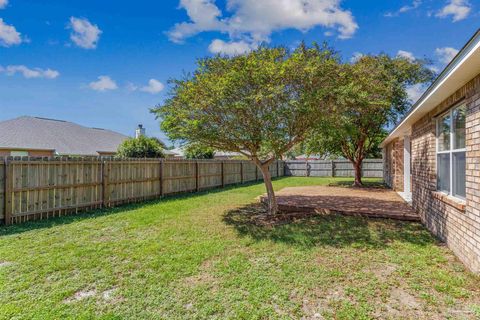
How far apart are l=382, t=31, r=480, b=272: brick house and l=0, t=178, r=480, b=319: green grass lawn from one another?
381mm

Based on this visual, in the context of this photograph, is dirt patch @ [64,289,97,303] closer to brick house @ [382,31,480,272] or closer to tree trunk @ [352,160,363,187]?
brick house @ [382,31,480,272]

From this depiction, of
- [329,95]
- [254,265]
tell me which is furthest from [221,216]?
[329,95]

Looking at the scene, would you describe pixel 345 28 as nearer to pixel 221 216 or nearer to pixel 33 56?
pixel 221 216

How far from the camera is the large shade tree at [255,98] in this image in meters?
5.40

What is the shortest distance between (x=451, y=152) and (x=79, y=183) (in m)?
8.77

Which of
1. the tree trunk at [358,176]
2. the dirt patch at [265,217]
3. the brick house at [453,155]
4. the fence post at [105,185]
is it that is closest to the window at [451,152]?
the brick house at [453,155]

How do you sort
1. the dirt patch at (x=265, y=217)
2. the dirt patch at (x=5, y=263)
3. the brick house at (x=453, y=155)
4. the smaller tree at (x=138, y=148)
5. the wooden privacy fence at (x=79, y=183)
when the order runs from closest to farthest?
the brick house at (x=453, y=155), the dirt patch at (x=5, y=263), the wooden privacy fence at (x=79, y=183), the dirt patch at (x=265, y=217), the smaller tree at (x=138, y=148)

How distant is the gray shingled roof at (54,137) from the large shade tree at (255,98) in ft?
53.5

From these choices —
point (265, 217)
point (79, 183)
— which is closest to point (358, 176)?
point (265, 217)

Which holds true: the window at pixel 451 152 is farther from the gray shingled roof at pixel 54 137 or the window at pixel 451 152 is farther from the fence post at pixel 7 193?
the gray shingled roof at pixel 54 137

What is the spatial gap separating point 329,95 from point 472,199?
10.2 feet

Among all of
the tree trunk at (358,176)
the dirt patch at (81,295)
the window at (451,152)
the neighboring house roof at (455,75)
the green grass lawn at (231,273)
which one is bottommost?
the dirt patch at (81,295)

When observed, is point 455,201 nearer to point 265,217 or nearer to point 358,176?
point 265,217

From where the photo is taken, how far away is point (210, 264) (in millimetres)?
3971
